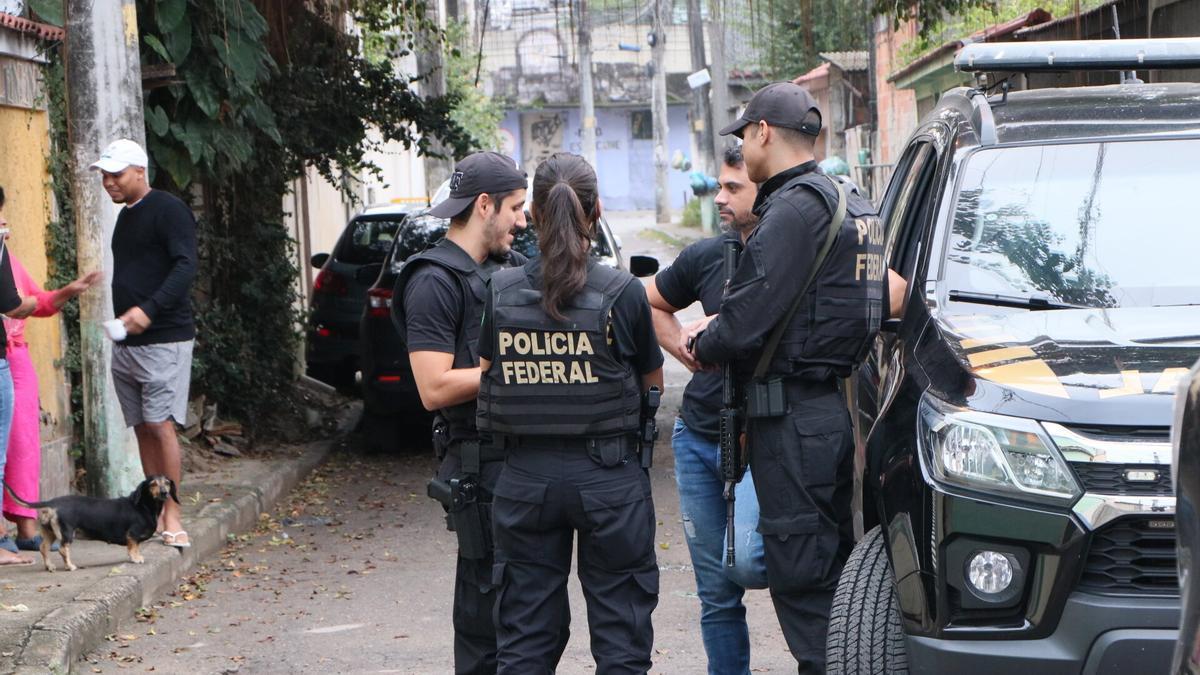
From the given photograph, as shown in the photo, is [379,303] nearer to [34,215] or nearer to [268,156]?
[268,156]

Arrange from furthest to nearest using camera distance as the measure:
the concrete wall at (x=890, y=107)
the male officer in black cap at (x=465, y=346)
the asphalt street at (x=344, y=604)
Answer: the concrete wall at (x=890, y=107) → the asphalt street at (x=344, y=604) → the male officer in black cap at (x=465, y=346)

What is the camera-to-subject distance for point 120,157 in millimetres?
6809

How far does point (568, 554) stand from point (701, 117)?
31265 mm

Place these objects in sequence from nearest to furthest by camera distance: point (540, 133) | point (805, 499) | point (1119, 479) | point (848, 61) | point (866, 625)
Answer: point (1119, 479), point (866, 625), point (805, 499), point (848, 61), point (540, 133)

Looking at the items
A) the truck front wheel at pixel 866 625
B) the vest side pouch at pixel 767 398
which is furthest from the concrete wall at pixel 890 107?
the truck front wheel at pixel 866 625

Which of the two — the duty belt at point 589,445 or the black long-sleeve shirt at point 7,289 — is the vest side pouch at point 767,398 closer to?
the duty belt at point 589,445

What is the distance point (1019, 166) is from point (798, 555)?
1.45m

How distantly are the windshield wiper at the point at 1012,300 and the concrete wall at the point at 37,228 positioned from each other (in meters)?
5.27

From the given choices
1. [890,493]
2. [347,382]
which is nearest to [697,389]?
[890,493]

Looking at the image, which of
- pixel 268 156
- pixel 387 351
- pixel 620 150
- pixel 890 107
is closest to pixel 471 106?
pixel 890 107

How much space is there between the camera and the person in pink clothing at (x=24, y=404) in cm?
658

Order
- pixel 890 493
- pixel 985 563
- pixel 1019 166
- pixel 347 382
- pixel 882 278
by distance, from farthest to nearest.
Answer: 1. pixel 347 382
2. pixel 1019 166
3. pixel 882 278
4. pixel 890 493
5. pixel 985 563

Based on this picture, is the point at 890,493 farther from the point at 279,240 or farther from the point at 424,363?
the point at 279,240

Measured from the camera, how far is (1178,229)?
4.11 metres
